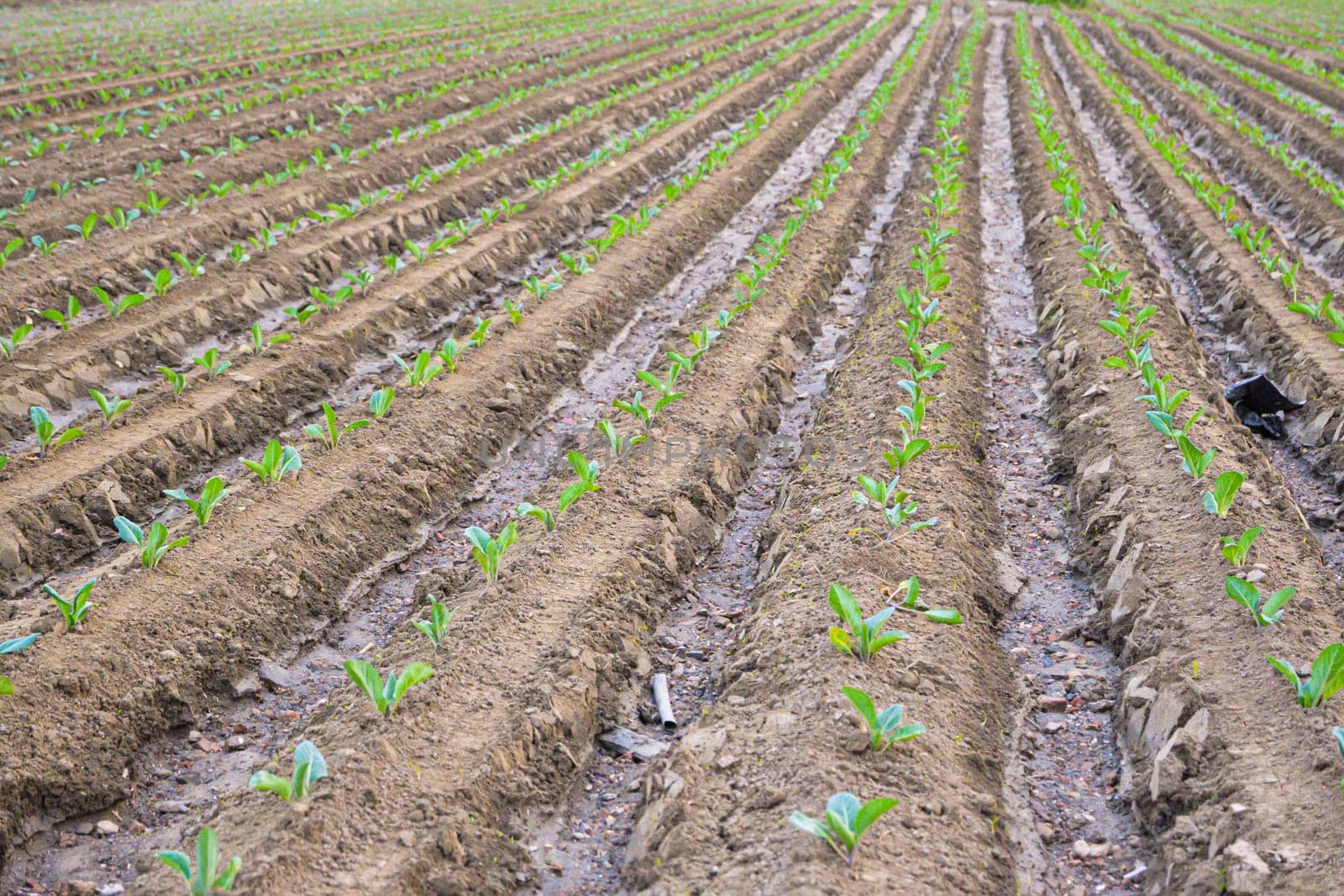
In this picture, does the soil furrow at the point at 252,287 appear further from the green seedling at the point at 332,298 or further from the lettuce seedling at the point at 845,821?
the lettuce seedling at the point at 845,821

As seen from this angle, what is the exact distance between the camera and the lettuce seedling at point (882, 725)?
311 cm

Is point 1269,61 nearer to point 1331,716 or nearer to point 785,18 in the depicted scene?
point 785,18

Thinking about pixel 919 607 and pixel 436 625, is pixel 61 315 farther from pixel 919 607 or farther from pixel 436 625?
pixel 919 607

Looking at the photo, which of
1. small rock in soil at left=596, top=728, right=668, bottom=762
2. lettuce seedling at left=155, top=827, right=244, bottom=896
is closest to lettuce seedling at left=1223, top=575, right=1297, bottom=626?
small rock in soil at left=596, top=728, right=668, bottom=762

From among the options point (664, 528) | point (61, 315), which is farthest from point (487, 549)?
point (61, 315)

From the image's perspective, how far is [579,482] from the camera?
4680 millimetres

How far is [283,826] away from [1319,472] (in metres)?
5.19

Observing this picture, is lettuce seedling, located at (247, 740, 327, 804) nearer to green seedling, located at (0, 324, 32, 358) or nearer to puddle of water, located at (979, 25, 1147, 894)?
puddle of water, located at (979, 25, 1147, 894)

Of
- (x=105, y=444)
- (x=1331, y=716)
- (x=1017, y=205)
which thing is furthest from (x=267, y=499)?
(x=1017, y=205)

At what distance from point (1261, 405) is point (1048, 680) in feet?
10.3

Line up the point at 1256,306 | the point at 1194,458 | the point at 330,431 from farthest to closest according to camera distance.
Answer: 1. the point at 1256,306
2. the point at 330,431
3. the point at 1194,458

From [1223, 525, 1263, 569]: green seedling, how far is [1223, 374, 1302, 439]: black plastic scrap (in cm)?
223

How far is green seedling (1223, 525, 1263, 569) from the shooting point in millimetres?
3889

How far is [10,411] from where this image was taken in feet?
18.1
